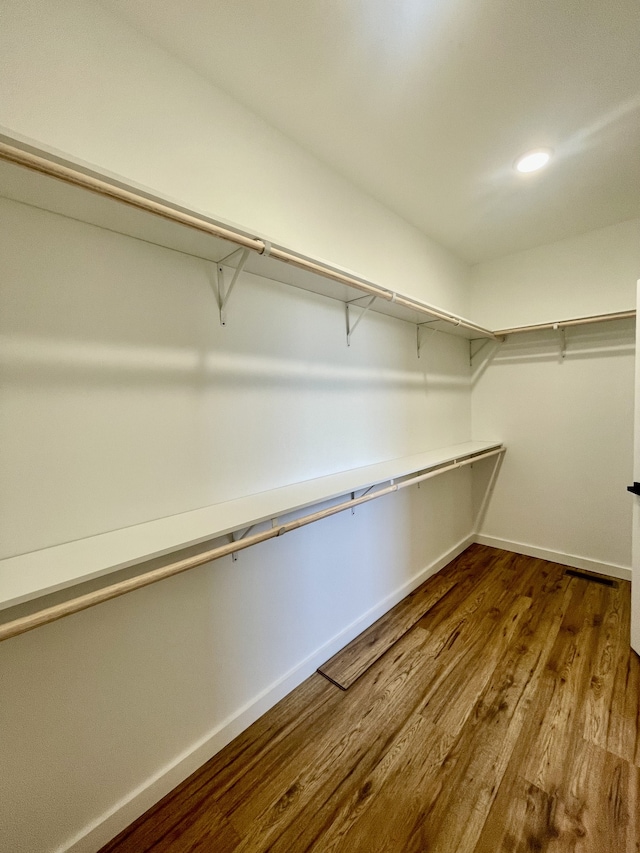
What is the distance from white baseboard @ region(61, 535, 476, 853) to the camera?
3.49 ft

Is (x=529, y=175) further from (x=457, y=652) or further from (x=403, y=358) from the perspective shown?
(x=457, y=652)

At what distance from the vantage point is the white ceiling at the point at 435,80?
3.52 feet

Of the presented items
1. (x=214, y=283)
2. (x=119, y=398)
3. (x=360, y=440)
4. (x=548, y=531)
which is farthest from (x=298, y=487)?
(x=548, y=531)

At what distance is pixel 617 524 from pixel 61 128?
366 cm

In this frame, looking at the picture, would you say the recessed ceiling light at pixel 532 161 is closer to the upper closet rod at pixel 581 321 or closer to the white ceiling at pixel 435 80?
the white ceiling at pixel 435 80

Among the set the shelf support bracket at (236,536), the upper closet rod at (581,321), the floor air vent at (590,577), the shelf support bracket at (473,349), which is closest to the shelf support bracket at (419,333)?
the upper closet rod at (581,321)

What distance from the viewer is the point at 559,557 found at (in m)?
2.80

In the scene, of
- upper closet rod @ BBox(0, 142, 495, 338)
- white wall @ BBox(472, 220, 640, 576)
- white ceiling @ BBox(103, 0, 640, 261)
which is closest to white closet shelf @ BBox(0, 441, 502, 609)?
upper closet rod @ BBox(0, 142, 495, 338)

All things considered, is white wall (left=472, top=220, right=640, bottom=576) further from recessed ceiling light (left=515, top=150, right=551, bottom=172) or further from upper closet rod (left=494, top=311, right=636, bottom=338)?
recessed ceiling light (left=515, top=150, right=551, bottom=172)

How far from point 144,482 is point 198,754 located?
106 cm

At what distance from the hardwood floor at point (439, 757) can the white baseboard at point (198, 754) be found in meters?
0.03

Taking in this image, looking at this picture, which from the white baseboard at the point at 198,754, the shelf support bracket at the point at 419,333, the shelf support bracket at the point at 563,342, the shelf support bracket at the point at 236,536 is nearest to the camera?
the white baseboard at the point at 198,754

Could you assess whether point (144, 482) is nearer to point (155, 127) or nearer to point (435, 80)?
point (155, 127)

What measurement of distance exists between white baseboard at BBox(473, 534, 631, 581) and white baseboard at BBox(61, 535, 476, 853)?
5.50ft
